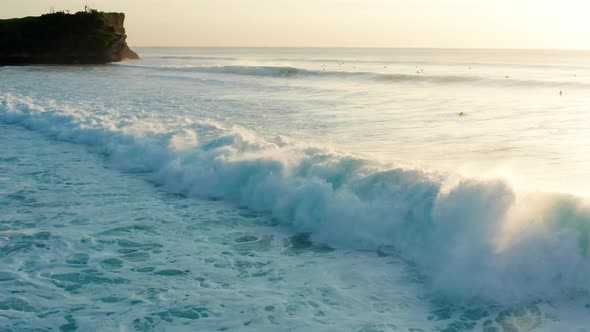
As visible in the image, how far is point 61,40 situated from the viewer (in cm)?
7475

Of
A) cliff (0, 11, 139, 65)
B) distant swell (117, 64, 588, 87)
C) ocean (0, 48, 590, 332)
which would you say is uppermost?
cliff (0, 11, 139, 65)

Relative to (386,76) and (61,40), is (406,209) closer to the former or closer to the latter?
(386,76)

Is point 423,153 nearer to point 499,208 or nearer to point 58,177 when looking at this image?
point 499,208

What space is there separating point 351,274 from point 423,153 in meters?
5.28

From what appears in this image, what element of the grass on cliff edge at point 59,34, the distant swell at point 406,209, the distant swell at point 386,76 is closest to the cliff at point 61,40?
the grass on cliff edge at point 59,34

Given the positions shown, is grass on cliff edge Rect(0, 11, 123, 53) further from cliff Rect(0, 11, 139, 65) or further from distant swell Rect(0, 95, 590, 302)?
distant swell Rect(0, 95, 590, 302)

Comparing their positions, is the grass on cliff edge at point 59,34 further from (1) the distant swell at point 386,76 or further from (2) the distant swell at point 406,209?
(2) the distant swell at point 406,209

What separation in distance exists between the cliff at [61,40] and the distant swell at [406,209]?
6866 centimetres

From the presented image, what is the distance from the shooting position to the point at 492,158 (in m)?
10.3

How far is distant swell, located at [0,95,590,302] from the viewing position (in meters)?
5.55

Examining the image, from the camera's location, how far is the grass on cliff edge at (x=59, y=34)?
2908 inches


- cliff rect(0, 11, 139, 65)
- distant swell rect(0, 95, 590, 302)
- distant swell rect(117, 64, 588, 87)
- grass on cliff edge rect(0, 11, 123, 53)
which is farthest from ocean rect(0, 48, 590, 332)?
grass on cliff edge rect(0, 11, 123, 53)

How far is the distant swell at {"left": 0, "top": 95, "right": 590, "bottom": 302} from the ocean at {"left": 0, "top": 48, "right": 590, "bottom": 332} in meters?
0.02

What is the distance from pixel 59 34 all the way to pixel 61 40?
1.10m
